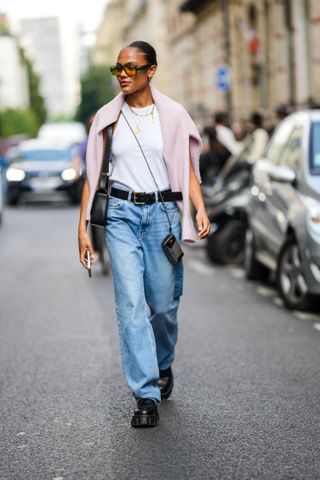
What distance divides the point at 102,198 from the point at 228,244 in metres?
8.32

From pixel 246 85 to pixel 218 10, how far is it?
21.3 feet

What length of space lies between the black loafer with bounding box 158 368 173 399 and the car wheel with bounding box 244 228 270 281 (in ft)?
18.9

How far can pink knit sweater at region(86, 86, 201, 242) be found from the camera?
5914 mm

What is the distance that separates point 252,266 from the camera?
41.0 ft

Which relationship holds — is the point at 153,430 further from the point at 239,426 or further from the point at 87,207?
the point at 87,207

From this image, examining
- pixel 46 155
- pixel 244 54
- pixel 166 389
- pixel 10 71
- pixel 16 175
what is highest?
pixel 244 54

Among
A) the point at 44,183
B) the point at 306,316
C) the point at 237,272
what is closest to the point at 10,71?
the point at 44,183

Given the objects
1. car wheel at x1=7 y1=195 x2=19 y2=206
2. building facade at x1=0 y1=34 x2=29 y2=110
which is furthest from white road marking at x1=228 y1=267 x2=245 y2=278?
building facade at x1=0 y1=34 x2=29 y2=110

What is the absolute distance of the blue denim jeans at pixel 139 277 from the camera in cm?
586

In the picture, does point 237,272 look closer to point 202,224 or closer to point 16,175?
point 202,224

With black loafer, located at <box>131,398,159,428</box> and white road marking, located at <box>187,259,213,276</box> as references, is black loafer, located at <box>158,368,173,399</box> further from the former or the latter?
white road marking, located at <box>187,259,213,276</box>

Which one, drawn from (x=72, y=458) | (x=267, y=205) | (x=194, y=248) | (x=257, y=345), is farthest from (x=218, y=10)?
(x=72, y=458)

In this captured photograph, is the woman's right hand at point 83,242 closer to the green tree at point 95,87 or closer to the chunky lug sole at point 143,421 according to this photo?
the chunky lug sole at point 143,421

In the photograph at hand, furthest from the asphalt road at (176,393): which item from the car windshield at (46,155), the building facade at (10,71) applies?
the building facade at (10,71)
